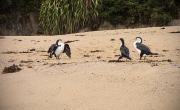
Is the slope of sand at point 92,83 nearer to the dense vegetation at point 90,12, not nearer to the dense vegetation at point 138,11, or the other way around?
the dense vegetation at point 90,12

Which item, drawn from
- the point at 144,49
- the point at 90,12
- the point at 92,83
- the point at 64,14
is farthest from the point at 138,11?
the point at 92,83

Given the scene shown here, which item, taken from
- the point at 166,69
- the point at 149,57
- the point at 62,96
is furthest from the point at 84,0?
the point at 62,96

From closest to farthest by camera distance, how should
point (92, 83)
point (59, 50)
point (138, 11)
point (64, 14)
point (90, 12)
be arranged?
1. point (92, 83)
2. point (59, 50)
3. point (64, 14)
4. point (90, 12)
5. point (138, 11)

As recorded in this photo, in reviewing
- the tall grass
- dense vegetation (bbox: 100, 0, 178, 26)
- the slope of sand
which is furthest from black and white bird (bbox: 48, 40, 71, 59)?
dense vegetation (bbox: 100, 0, 178, 26)

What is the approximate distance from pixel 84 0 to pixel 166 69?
12409 millimetres

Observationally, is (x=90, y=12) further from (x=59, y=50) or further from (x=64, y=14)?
(x=59, y=50)

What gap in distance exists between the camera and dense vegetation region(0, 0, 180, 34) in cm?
2369

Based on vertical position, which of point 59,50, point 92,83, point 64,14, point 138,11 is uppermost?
point 138,11

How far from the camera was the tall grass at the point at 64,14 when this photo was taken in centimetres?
2358

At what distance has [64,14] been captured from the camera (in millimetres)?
23703

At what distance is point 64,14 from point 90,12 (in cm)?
119

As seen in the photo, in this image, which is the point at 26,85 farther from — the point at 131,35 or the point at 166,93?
the point at 131,35

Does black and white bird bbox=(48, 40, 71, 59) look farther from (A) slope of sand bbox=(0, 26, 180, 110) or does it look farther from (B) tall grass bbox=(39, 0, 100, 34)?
(B) tall grass bbox=(39, 0, 100, 34)

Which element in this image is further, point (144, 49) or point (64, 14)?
point (64, 14)
